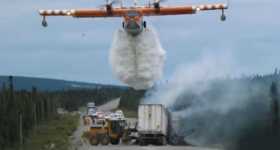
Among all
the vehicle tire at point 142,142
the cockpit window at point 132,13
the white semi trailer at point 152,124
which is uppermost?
the cockpit window at point 132,13

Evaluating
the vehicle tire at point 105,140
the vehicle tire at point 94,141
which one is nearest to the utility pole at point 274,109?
the vehicle tire at point 105,140

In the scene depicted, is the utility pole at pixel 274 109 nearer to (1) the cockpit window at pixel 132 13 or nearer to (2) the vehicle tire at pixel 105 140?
(1) the cockpit window at pixel 132 13

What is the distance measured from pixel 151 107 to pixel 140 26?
1940 cm

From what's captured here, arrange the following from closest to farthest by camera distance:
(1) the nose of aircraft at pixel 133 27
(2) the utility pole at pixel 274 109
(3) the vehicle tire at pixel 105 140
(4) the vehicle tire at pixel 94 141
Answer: (2) the utility pole at pixel 274 109 < (1) the nose of aircraft at pixel 133 27 < (4) the vehicle tire at pixel 94 141 < (3) the vehicle tire at pixel 105 140

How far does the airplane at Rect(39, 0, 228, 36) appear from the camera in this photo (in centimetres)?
4822

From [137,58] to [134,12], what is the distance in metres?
3.99

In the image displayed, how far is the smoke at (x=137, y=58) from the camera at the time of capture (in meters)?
51.0

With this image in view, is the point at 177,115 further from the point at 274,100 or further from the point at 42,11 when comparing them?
the point at 274,100

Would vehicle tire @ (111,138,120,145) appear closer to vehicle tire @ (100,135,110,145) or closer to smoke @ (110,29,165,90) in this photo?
vehicle tire @ (100,135,110,145)

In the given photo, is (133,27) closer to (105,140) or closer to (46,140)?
(105,140)

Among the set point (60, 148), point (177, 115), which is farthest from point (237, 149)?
point (177, 115)

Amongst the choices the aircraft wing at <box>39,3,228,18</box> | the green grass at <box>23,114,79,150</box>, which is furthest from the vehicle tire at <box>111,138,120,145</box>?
the aircraft wing at <box>39,3,228,18</box>

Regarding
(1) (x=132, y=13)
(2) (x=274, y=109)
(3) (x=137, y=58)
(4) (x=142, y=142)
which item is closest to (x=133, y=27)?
(1) (x=132, y=13)

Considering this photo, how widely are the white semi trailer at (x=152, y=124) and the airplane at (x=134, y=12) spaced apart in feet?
42.7
